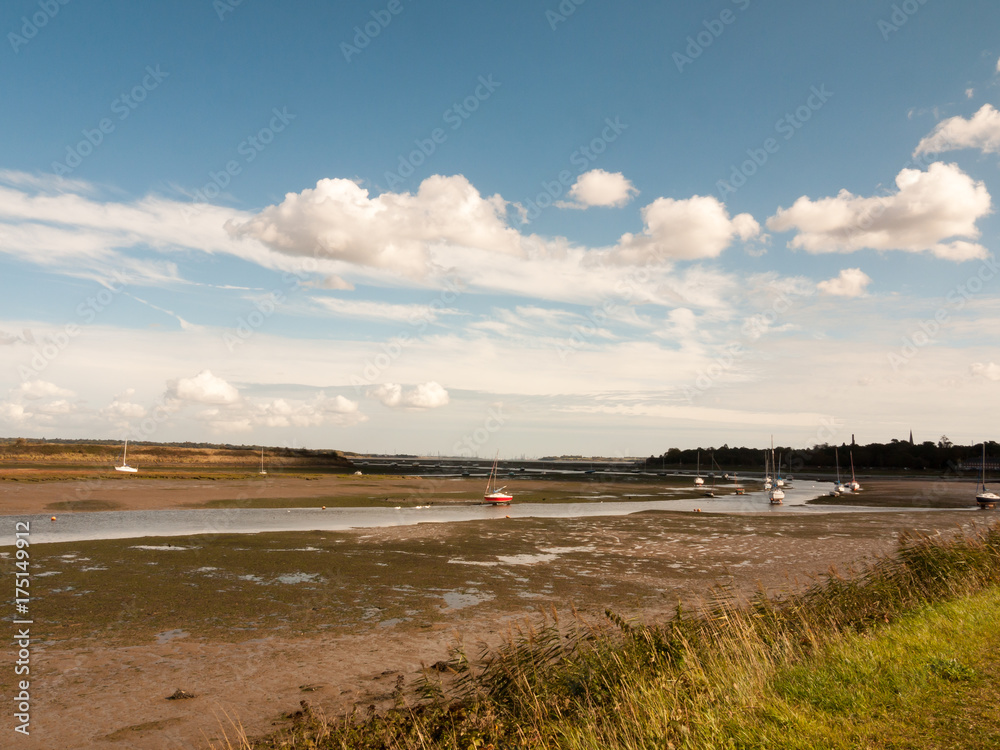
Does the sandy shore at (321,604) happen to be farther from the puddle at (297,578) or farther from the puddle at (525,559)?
the puddle at (297,578)

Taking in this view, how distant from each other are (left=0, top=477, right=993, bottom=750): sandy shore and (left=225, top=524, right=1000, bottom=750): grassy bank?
1.99 meters

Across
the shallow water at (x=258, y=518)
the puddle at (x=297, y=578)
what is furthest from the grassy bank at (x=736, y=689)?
the shallow water at (x=258, y=518)

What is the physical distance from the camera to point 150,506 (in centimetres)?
5188

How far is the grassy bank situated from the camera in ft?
23.4

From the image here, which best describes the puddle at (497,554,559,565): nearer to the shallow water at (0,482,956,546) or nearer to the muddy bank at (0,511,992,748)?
the muddy bank at (0,511,992,748)

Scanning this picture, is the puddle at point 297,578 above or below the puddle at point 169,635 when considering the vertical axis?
below

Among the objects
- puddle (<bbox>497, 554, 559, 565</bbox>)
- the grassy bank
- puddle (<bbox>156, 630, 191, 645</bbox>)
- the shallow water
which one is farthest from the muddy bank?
the shallow water

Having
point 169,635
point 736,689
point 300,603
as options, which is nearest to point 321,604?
point 300,603

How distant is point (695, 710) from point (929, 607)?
773 centimetres

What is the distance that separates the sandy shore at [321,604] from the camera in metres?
11.7

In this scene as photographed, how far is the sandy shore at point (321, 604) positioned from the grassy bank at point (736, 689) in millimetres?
1985

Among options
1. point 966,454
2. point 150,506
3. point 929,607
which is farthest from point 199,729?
point 966,454

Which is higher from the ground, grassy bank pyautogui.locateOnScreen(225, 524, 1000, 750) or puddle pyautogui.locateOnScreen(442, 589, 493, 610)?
grassy bank pyautogui.locateOnScreen(225, 524, 1000, 750)

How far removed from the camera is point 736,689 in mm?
8156
